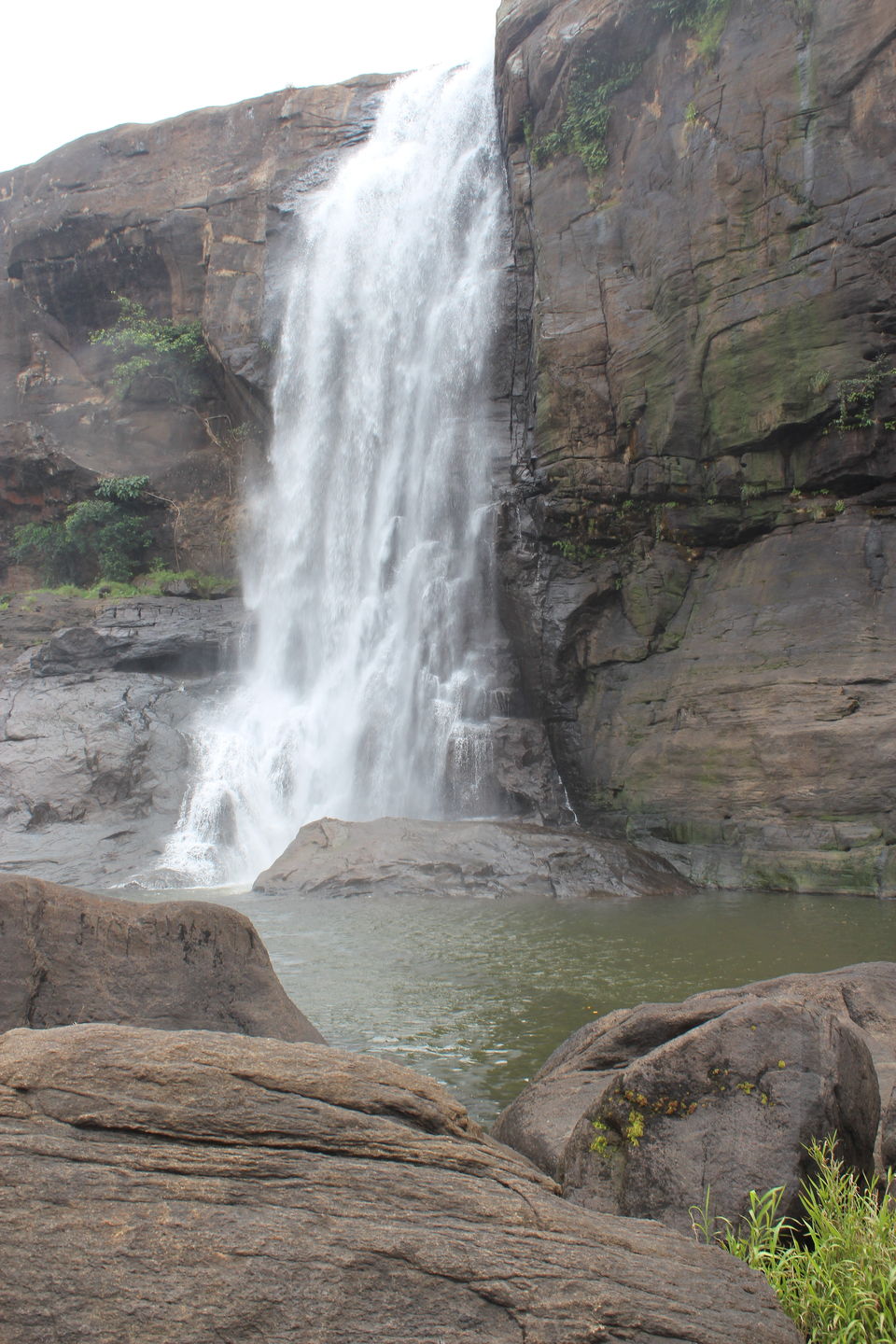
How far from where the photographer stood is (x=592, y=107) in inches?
709

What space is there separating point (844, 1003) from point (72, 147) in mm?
33385

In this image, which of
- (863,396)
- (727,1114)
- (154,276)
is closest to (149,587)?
(154,276)

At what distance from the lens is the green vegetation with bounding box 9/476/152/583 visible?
1056 inches

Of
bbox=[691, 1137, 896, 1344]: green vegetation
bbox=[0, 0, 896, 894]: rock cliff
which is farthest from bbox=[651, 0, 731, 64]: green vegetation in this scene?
bbox=[691, 1137, 896, 1344]: green vegetation

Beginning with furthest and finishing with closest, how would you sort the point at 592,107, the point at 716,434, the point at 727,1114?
the point at 592,107, the point at 716,434, the point at 727,1114

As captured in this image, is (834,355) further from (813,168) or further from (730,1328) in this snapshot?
(730,1328)

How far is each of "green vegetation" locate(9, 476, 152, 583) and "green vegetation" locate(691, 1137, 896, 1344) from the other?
25.7m

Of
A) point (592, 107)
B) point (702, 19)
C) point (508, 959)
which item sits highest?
point (702, 19)

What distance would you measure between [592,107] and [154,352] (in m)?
14.8

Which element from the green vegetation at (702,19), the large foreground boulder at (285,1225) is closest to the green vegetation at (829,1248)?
the large foreground boulder at (285,1225)

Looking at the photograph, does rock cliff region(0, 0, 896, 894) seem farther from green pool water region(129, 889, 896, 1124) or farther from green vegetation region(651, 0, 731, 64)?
green pool water region(129, 889, 896, 1124)

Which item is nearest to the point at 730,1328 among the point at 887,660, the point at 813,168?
the point at 887,660

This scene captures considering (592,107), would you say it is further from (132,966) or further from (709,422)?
(132,966)

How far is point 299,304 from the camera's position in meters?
23.8
